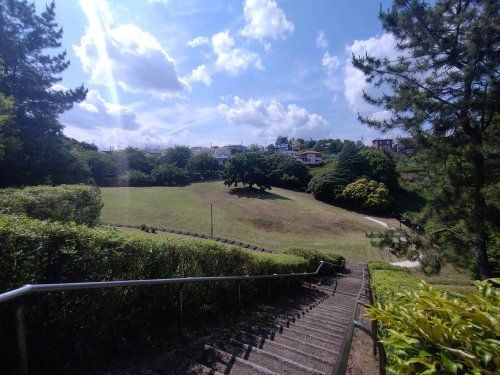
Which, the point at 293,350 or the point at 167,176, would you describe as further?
the point at 167,176

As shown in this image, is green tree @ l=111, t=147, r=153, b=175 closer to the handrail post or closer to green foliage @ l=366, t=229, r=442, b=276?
green foliage @ l=366, t=229, r=442, b=276

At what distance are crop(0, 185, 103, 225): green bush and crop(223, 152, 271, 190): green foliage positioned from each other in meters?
39.4

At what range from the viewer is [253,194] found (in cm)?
5012

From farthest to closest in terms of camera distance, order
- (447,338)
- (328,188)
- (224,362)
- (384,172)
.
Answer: (384,172) < (328,188) < (224,362) < (447,338)

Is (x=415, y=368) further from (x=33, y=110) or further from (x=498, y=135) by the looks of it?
(x=33, y=110)

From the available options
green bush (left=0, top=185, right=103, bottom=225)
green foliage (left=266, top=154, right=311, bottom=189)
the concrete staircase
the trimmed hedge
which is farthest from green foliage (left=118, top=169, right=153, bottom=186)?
the concrete staircase

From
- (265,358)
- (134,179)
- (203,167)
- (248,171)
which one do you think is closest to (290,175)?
(248,171)

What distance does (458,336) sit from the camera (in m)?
1.39

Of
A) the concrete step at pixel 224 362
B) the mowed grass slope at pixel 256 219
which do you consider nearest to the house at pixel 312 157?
the mowed grass slope at pixel 256 219

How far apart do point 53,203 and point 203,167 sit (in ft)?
200

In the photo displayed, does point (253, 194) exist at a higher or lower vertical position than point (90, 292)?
lower

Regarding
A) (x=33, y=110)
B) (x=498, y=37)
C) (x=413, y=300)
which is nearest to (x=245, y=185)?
(x=33, y=110)

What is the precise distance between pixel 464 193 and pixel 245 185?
4434cm

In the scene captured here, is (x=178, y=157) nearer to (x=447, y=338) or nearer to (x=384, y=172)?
(x=384, y=172)
